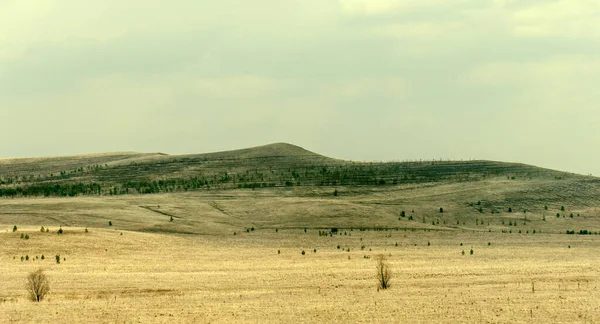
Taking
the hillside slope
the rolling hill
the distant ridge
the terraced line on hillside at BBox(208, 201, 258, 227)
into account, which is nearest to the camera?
the rolling hill

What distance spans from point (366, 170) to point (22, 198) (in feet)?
110

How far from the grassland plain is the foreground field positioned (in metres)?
0.11

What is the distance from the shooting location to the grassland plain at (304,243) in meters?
27.0

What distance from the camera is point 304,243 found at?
1954 inches

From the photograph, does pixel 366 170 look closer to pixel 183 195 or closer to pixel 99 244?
pixel 183 195

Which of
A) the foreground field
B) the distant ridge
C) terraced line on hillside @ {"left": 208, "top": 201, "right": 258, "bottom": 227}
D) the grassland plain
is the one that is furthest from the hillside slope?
the foreground field

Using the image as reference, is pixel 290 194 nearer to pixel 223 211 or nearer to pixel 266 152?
pixel 223 211

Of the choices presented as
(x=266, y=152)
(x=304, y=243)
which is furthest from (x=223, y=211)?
(x=266, y=152)

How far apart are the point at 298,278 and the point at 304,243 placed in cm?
1582

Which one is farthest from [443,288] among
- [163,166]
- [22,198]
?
[163,166]

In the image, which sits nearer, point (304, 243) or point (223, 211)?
point (304, 243)

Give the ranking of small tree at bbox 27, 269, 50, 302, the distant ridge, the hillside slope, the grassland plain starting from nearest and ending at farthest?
the grassland plain, small tree at bbox 27, 269, 50, 302, the hillside slope, the distant ridge

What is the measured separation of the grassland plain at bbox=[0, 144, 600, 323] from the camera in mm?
26953

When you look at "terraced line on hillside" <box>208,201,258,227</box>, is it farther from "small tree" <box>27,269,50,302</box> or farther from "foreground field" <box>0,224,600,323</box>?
"small tree" <box>27,269,50,302</box>
